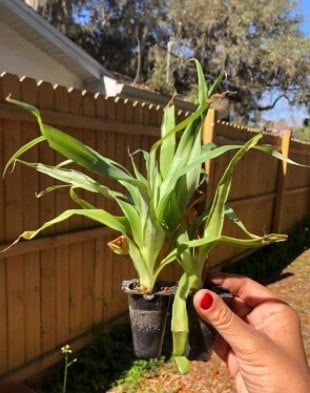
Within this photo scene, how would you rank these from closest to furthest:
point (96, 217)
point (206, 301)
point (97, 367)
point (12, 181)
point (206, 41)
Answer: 1. point (206, 301)
2. point (96, 217)
3. point (12, 181)
4. point (97, 367)
5. point (206, 41)

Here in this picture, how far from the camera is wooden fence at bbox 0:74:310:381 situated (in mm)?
3281

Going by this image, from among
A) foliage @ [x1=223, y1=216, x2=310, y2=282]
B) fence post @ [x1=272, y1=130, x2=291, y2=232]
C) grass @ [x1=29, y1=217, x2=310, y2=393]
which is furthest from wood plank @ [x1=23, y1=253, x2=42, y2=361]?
fence post @ [x1=272, y1=130, x2=291, y2=232]

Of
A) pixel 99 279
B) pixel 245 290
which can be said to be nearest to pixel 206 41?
pixel 99 279

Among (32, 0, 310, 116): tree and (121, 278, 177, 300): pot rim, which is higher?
(32, 0, 310, 116): tree

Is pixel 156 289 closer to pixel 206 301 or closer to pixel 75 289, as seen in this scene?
pixel 206 301

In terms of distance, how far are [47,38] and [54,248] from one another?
621 cm

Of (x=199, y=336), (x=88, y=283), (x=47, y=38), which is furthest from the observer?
(x=47, y=38)

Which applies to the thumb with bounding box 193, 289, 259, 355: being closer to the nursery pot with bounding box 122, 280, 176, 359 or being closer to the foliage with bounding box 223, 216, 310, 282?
the nursery pot with bounding box 122, 280, 176, 359

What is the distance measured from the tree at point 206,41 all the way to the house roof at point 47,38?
1912 cm

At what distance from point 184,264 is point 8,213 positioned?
79.4 inches

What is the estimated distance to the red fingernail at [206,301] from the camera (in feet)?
4.98

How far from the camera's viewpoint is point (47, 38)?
8.74 meters

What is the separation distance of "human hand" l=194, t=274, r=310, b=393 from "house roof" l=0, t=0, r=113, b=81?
7178 mm

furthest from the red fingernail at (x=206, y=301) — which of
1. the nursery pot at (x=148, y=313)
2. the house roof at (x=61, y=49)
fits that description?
the house roof at (x=61, y=49)
